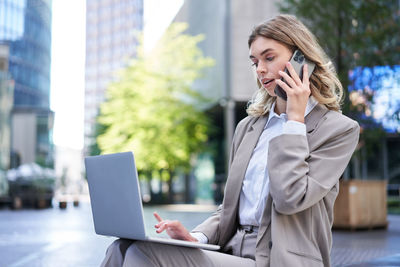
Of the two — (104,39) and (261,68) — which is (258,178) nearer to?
(261,68)

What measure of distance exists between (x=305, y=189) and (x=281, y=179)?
0.11 m

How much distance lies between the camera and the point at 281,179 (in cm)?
211

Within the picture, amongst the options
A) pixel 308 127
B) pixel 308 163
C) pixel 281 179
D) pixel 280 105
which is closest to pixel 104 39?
pixel 280 105

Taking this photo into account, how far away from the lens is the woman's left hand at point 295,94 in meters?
2.24

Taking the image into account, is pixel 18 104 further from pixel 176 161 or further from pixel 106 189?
pixel 106 189

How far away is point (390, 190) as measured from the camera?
97.2 feet

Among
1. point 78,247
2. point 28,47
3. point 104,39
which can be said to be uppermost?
point 104,39

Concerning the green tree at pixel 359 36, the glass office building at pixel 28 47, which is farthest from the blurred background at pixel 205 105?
the glass office building at pixel 28 47

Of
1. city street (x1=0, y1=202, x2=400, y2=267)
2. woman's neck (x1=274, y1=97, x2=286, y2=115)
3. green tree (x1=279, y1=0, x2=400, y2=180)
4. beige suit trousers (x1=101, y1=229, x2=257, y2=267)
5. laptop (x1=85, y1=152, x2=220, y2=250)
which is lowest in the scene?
city street (x1=0, y1=202, x2=400, y2=267)

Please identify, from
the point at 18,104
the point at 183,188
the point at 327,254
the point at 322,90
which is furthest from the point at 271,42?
the point at 18,104

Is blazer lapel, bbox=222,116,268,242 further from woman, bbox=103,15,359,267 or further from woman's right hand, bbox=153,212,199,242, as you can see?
woman's right hand, bbox=153,212,199,242

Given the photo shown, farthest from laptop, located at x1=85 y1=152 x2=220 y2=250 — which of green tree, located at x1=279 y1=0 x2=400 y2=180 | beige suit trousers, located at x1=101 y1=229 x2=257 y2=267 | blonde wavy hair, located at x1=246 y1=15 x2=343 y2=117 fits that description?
green tree, located at x1=279 y1=0 x2=400 y2=180

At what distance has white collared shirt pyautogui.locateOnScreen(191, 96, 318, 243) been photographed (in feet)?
7.97

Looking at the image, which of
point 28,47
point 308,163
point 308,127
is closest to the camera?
point 308,163
